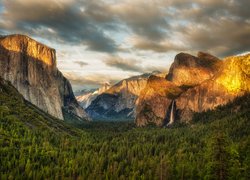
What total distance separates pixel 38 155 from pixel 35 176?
109ft

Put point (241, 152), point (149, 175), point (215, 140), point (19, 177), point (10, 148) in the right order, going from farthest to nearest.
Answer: point (10, 148) < point (149, 175) < point (19, 177) < point (241, 152) < point (215, 140)

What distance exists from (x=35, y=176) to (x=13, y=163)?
18714mm

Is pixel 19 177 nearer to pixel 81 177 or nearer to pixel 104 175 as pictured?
pixel 81 177

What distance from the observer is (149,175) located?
172750mm

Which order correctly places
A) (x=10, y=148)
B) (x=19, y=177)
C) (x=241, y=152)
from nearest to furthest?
(x=241, y=152) → (x=19, y=177) → (x=10, y=148)

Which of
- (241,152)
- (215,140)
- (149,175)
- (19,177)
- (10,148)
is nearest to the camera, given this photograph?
(215,140)

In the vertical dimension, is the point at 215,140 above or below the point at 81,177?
above

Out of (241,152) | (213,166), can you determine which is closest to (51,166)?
(241,152)

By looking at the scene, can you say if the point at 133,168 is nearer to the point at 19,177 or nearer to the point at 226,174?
the point at 19,177

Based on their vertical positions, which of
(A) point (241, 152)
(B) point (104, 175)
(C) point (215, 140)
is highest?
(C) point (215, 140)

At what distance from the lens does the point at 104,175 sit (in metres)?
183

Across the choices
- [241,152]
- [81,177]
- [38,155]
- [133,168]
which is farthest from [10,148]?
[241,152]

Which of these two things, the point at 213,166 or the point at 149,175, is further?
the point at 149,175

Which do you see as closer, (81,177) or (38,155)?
(81,177)
